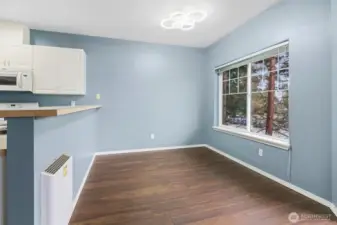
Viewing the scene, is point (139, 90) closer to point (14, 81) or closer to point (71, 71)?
point (71, 71)

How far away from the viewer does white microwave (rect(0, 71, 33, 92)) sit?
11.2 ft

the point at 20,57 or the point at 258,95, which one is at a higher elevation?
the point at 20,57

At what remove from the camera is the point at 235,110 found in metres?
4.28

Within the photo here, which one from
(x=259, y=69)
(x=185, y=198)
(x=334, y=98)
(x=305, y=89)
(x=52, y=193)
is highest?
(x=259, y=69)

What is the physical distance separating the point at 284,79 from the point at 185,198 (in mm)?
2202

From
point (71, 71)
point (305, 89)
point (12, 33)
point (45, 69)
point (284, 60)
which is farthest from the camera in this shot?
point (71, 71)

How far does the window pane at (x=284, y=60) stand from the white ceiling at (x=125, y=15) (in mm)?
764

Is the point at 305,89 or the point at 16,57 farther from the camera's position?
the point at 16,57

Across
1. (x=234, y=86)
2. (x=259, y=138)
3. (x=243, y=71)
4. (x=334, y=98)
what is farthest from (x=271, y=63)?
(x=334, y=98)

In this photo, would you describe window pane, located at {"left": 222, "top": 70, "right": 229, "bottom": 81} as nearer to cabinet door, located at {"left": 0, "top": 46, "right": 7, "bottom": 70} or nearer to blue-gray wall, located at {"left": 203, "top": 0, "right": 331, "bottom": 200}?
blue-gray wall, located at {"left": 203, "top": 0, "right": 331, "bottom": 200}

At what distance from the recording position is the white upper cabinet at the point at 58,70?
363 centimetres

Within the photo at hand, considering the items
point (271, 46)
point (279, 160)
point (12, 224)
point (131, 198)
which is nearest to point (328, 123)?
A: point (279, 160)

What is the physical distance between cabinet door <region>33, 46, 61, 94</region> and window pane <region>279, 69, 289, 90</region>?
3.88 metres

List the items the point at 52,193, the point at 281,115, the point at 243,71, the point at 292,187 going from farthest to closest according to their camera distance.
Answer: the point at 243,71
the point at 281,115
the point at 292,187
the point at 52,193
